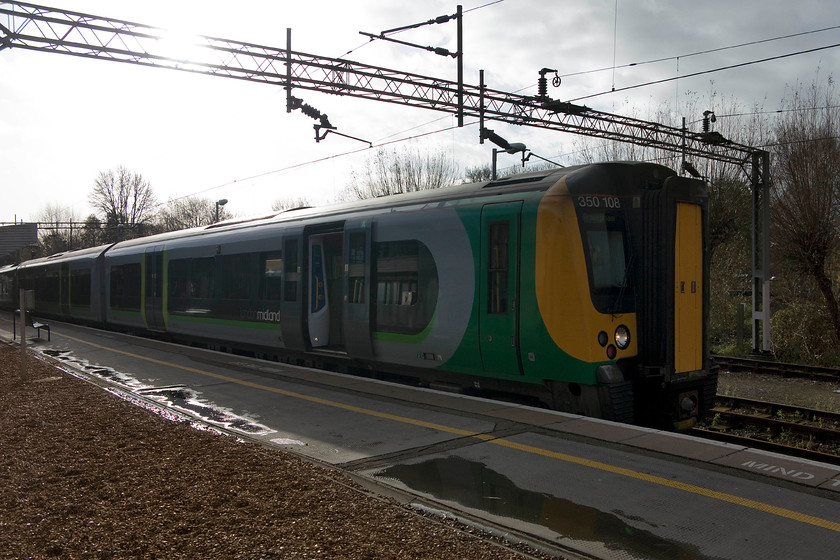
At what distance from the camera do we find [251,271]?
14.0 meters

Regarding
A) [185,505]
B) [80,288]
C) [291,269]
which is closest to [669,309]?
[185,505]

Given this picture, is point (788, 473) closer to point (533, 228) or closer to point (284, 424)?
point (533, 228)

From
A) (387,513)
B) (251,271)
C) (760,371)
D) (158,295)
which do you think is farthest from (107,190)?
(387,513)

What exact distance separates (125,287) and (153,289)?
283 centimetres

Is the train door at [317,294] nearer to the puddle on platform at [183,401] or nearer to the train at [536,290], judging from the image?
the train at [536,290]

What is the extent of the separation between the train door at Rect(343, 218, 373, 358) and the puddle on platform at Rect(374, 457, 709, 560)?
481cm

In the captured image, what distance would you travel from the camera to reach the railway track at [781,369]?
48.7ft

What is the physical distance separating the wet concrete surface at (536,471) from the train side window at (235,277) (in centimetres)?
426

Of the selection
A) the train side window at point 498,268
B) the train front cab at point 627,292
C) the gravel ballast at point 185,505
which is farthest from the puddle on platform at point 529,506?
the train side window at point 498,268

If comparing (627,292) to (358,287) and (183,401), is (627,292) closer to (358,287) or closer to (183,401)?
(358,287)

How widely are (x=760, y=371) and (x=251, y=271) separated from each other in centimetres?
1234

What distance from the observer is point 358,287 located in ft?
35.9

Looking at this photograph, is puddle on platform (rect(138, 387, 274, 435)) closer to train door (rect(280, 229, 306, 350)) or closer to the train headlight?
train door (rect(280, 229, 306, 350))

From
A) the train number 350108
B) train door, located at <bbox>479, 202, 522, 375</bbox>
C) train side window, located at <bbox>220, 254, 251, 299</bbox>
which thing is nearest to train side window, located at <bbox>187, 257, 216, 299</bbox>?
train side window, located at <bbox>220, 254, 251, 299</bbox>
